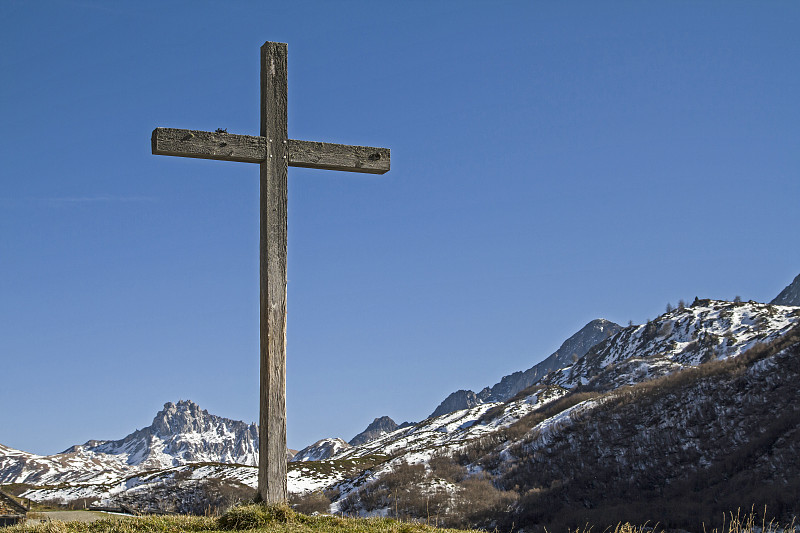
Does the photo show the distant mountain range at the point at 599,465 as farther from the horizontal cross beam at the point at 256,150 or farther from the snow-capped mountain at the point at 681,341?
the horizontal cross beam at the point at 256,150

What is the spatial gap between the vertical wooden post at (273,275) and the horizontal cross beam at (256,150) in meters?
0.18

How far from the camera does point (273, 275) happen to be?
979cm

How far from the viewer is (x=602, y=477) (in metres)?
87.3

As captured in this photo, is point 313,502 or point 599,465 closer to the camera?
point 313,502

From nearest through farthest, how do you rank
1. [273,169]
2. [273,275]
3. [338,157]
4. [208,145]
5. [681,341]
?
[273,275] < [208,145] < [273,169] < [338,157] < [681,341]


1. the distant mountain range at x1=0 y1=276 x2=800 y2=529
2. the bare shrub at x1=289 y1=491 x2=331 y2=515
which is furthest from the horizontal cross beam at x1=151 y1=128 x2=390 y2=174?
the bare shrub at x1=289 y1=491 x2=331 y2=515

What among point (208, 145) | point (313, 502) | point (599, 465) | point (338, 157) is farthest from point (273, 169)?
point (599, 465)

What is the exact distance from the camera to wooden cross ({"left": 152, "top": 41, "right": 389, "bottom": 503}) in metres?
9.52

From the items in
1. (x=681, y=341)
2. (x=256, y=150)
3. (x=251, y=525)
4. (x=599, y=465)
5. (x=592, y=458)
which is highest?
(x=681, y=341)

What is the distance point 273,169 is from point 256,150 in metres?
0.34

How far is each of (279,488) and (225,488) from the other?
83621mm

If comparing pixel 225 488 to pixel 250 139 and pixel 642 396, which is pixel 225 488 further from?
pixel 250 139

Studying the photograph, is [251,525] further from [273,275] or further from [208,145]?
[208,145]

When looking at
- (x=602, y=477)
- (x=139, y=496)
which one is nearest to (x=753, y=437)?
(x=602, y=477)
